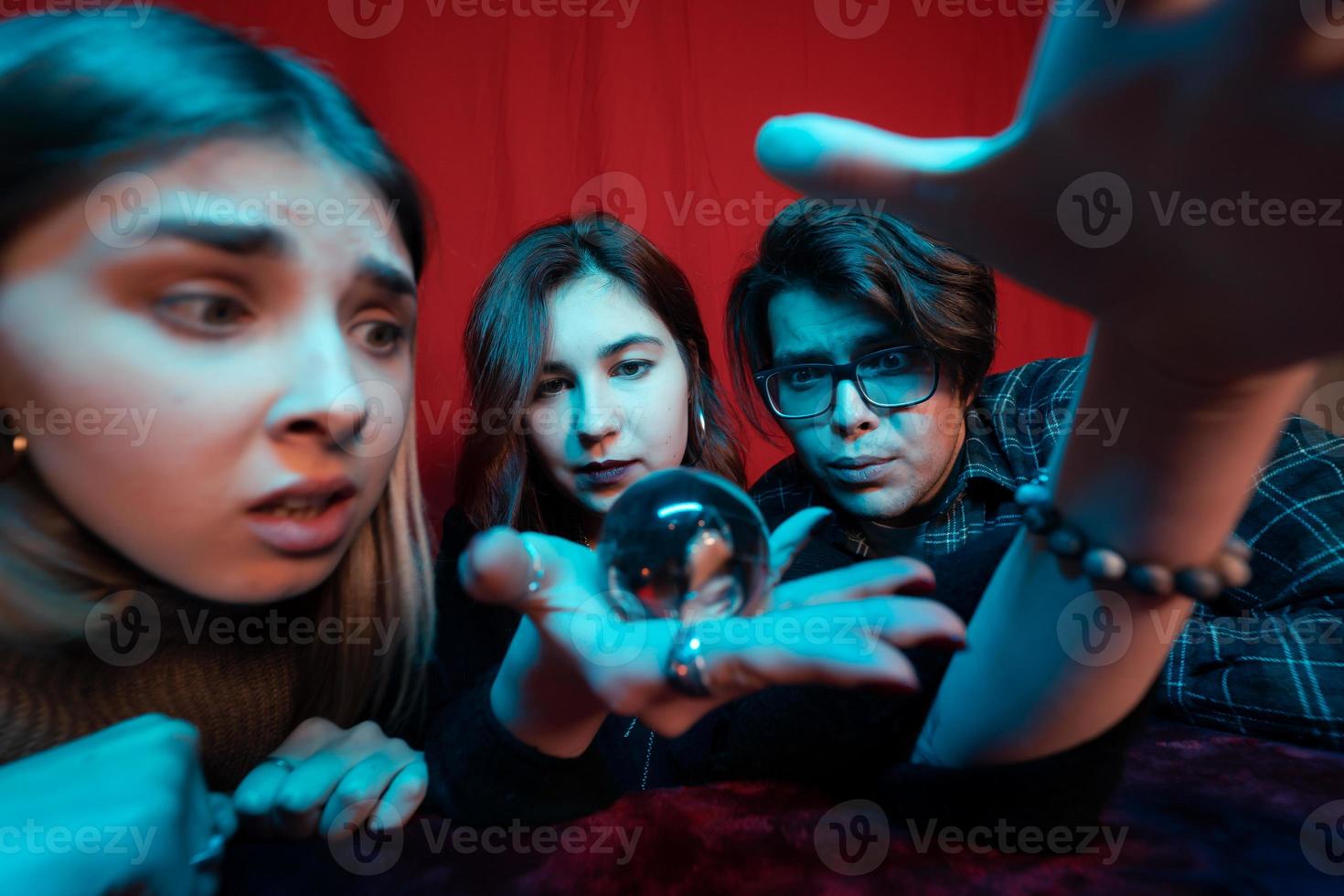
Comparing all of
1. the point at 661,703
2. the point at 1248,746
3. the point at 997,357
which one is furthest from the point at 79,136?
the point at 997,357

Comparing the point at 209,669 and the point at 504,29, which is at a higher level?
the point at 504,29

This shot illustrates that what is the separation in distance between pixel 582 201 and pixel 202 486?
1.06m

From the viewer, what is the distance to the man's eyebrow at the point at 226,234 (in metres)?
0.55

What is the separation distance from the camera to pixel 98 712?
65 cm

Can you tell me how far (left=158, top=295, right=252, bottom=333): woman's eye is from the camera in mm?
559

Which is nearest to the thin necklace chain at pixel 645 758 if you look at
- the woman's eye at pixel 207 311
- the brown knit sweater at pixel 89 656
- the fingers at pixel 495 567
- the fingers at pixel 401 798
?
the fingers at pixel 401 798

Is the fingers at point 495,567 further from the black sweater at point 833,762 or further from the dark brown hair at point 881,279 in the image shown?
the dark brown hair at point 881,279

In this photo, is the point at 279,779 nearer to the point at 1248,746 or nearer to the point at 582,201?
the point at 1248,746

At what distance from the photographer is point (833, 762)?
2.28ft

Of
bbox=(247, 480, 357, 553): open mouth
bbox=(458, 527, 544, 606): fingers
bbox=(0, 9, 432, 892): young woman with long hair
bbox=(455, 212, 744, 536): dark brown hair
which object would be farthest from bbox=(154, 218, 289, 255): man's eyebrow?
bbox=(455, 212, 744, 536): dark brown hair

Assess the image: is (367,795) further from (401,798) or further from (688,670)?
(688,670)

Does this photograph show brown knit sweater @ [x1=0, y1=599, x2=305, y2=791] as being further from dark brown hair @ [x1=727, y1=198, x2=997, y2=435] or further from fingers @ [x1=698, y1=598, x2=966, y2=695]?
dark brown hair @ [x1=727, y1=198, x2=997, y2=435]

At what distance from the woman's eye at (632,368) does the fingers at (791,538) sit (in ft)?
1.58

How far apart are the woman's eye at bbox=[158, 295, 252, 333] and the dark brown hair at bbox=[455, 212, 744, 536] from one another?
1.54 feet
